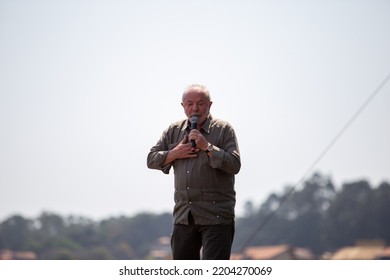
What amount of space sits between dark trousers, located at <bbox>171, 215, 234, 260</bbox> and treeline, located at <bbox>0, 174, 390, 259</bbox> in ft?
39.3

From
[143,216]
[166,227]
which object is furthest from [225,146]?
[143,216]

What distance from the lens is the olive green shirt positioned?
4.21m

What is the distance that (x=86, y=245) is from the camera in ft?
56.0

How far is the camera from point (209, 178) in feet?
14.0

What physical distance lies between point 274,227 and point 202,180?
52.0 feet

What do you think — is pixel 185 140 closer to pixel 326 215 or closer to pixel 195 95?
pixel 195 95

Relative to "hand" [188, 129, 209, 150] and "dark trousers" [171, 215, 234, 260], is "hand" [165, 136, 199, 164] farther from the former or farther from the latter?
"dark trousers" [171, 215, 234, 260]

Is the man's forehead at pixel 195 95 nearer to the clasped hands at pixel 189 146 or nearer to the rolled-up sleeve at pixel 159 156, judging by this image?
the clasped hands at pixel 189 146

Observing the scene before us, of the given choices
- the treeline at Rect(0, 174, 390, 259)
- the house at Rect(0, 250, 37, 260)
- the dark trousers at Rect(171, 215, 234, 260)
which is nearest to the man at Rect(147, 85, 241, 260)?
the dark trousers at Rect(171, 215, 234, 260)

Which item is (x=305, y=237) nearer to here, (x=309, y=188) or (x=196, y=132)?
(x=309, y=188)

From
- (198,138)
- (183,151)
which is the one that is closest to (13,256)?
(183,151)
